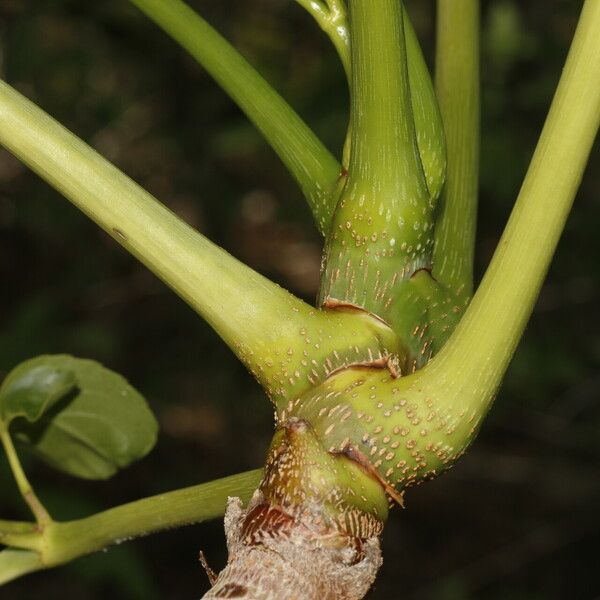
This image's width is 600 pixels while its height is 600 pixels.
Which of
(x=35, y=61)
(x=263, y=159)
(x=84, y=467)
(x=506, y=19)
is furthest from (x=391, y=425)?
(x=263, y=159)

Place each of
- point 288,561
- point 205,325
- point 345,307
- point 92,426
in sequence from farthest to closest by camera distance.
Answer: point 205,325 < point 92,426 < point 345,307 < point 288,561

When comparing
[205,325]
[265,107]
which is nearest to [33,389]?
[265,107]

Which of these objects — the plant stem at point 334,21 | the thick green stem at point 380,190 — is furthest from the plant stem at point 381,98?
the plant stem at point 334,21

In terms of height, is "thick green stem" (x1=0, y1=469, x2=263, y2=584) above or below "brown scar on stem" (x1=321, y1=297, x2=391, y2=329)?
below

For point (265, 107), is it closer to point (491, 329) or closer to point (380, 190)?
point (380, 190)

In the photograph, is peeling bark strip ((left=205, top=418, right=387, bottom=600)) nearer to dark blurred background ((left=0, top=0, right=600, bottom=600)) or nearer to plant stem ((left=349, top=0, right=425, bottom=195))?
plant stem ((left=349, top=0, right=425, bottom=195))

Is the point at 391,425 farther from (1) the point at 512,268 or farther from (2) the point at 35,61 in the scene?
(2) the point at 35,61

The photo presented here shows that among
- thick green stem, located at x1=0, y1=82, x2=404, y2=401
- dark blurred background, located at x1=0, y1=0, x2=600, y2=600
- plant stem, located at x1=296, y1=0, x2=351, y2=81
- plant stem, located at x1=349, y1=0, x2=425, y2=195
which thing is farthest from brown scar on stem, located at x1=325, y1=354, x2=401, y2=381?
dark blurred background, located at x1=0, y1=0, x2=600, y2=600
